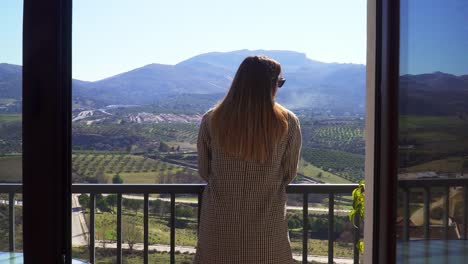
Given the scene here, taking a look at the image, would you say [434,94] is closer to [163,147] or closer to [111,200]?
[111,200]

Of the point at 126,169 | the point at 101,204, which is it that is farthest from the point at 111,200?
the point at 126,169

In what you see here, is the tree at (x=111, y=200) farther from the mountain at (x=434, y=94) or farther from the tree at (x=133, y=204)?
the mountain at (x=434, y=94)

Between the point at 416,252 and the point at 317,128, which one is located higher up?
the point at 317,128

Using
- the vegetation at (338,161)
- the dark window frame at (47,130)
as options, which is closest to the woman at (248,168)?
the dark window frame at (47,130)

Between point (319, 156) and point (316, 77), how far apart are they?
761 millimetres

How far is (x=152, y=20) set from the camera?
19.9 feet

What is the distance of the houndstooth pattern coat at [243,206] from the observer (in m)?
2.24

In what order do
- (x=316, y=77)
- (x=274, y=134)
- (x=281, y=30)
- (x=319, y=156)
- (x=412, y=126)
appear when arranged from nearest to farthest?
1. (x=412, y=126)
2. (x=274, y=134)
3. (x=319, y=156)
4. (x=316, y=77)
5. (x=281, y=30)

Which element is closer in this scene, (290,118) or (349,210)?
(290,118)

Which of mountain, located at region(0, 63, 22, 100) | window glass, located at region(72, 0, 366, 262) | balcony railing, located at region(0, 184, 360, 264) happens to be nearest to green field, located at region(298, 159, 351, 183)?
window glass, located at region(72, 0, 366, 262)

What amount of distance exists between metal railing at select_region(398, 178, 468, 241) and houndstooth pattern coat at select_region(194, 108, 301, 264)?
1.84 ft

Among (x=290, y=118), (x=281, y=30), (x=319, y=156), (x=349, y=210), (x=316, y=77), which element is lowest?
(x=349, y=210)

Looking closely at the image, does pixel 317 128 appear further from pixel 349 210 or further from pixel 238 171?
pixel 238 171

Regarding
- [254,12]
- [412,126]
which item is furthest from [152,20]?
[412,126]
